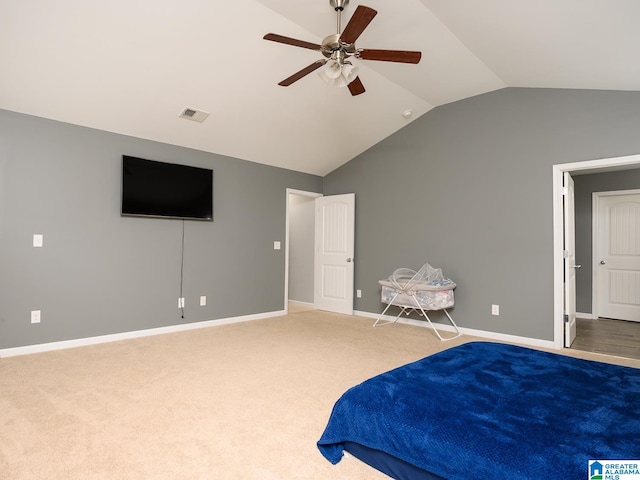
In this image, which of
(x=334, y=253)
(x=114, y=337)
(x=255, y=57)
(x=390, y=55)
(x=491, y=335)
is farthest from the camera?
(x=334, y=253)

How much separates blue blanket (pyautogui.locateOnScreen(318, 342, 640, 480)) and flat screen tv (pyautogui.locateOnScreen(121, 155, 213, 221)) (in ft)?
12.2

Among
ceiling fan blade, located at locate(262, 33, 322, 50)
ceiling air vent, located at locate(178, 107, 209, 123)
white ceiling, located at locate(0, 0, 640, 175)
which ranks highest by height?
white ceiling, located at locate(0, 0, 640, 175)

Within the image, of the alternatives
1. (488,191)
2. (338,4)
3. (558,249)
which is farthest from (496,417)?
(488,191)

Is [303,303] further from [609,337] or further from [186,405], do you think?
[609,337]

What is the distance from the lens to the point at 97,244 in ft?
13.2

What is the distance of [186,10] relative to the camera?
2.90 m

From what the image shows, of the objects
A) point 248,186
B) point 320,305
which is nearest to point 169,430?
point 248,186

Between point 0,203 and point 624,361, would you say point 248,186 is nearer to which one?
point 0,203

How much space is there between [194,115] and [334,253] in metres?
3.11

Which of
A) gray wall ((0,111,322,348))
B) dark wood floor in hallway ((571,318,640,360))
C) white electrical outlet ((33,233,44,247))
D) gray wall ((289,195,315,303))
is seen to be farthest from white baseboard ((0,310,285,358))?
dark wood floor in hallway ((571,318,640,360))

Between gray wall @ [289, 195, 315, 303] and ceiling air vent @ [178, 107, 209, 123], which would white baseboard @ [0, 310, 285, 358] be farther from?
ceiling air vent @ [178, 107, 209, 123]

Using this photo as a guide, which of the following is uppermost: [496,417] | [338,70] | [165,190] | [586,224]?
[338,70]

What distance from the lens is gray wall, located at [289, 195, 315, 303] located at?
6902 millimetres

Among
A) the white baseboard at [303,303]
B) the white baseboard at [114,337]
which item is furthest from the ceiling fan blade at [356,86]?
the white baseboard at [303,303]
